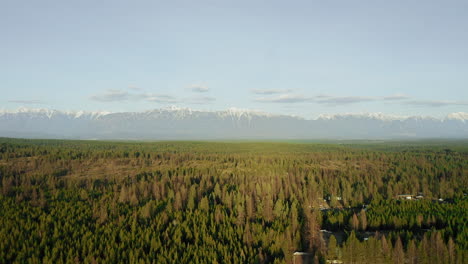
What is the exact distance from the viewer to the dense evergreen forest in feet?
165

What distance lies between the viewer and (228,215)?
78.8m

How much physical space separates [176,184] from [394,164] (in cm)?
11667

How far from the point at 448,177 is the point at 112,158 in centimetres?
16092

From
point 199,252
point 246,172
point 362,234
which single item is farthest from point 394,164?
point 199,252

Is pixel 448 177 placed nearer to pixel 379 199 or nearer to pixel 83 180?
pixel 379 199

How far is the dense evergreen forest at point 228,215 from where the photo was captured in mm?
50406

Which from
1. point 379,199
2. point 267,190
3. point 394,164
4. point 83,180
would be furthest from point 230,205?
point 394,164

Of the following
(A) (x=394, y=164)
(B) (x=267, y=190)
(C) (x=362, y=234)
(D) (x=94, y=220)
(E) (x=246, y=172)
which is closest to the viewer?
(C) (x=362, y=234)

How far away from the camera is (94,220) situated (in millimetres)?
70875

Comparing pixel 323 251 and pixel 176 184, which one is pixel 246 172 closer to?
pixel 176 184

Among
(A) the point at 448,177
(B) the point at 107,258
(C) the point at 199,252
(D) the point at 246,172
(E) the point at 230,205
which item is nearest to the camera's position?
(B) the point at 107,258

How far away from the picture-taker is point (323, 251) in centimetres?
5322

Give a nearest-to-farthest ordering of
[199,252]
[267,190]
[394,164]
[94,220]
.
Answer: [199,252] → [94,220] → [267,190] → [394,164]

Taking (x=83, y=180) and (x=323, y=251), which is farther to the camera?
(x=83, y=180)
